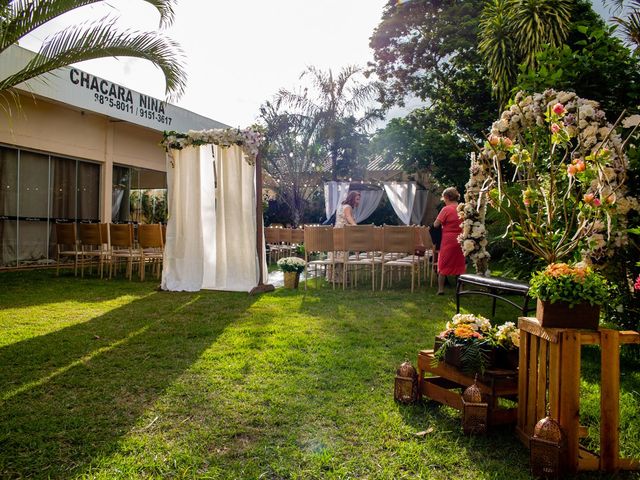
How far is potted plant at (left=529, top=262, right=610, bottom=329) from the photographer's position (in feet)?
6.63

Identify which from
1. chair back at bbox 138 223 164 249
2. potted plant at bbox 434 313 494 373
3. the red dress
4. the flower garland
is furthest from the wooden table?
chair back at bbox 138 223 164 249

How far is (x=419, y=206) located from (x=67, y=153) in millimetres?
9865

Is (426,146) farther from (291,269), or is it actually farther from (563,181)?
(563,181)

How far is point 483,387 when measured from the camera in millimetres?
2408

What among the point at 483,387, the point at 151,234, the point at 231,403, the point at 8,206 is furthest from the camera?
the point at 8,206

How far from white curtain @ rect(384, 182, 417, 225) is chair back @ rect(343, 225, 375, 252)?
302 inches

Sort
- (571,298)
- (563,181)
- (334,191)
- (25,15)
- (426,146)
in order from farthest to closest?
1. (334,191)
2. (426,146)
3. (25,15)
4. (563,181)
5. (571,298)

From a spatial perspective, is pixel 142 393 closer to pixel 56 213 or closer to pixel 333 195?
pixel 56 213

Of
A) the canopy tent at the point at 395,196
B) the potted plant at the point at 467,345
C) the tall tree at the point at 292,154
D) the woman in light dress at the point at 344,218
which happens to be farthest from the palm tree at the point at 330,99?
the potted plant at the point at 467,345

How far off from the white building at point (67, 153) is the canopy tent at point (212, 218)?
11.2ft

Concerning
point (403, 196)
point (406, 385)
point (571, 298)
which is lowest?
point (406, 385)

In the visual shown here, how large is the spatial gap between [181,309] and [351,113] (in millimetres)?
12139

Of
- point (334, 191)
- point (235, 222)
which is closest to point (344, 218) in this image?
point (235, 222)

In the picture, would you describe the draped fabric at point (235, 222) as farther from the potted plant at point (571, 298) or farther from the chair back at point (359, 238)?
the potted plant at point (571, 298)
